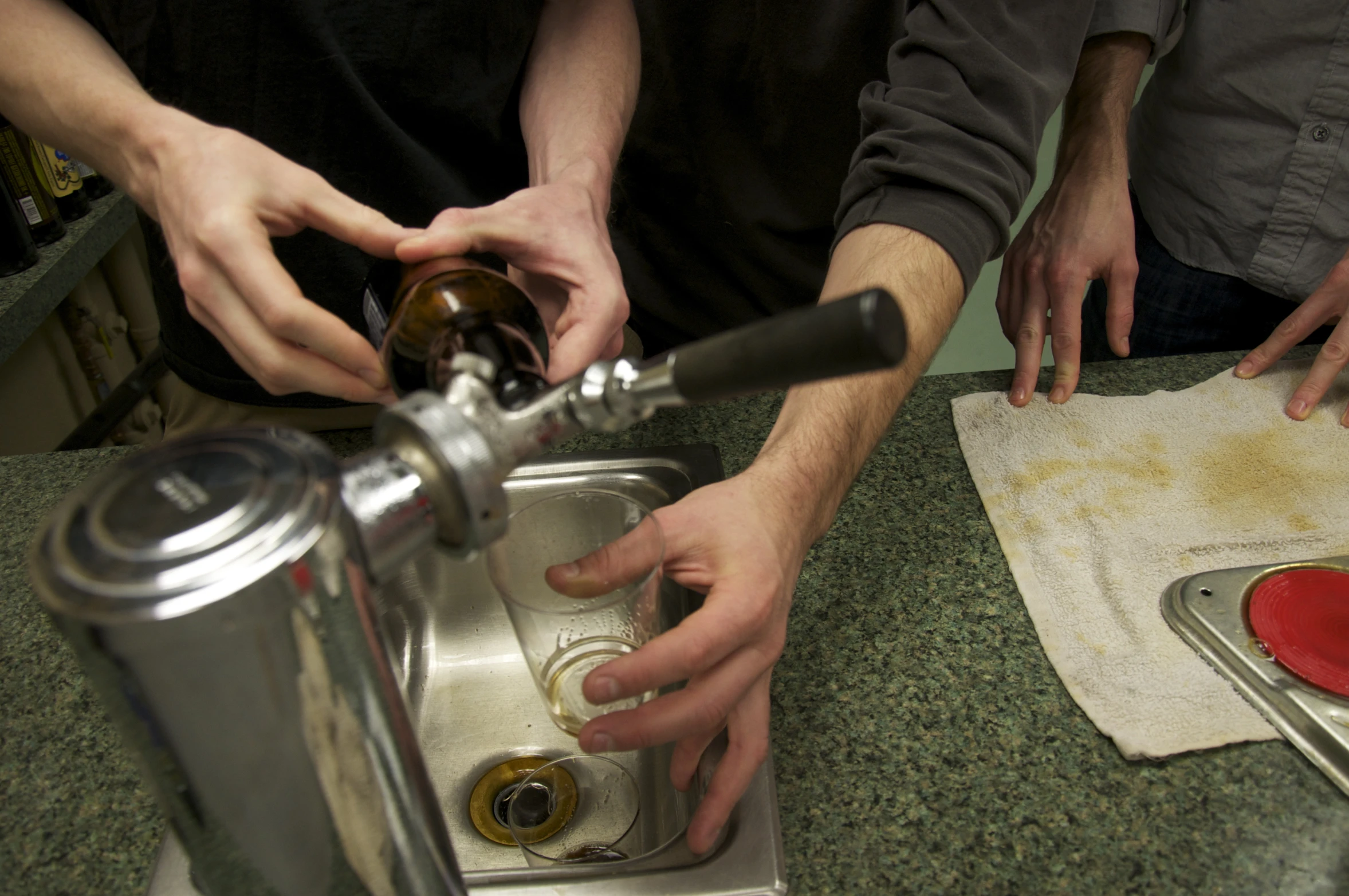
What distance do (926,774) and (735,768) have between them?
151 millimetres

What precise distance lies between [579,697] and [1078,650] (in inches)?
16.4

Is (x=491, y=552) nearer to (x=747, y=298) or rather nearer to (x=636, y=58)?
(x=636, y=58)

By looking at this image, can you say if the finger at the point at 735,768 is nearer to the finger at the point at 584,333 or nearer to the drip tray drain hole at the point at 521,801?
the drip tray drain hole at the point at 521,801

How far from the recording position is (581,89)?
0.93m

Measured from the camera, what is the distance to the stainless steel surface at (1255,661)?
64 cm

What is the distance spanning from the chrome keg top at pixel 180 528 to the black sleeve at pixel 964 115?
28.8 inches

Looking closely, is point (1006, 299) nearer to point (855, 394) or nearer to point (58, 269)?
point (855, 394)

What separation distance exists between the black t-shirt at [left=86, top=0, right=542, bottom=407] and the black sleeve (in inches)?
16.1

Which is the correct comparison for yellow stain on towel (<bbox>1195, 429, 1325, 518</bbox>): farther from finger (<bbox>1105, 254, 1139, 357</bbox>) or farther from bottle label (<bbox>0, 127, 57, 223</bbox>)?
bottle label (<bbox>0, 127, 57, 223</bbox>)

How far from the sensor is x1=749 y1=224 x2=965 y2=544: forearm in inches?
29.4

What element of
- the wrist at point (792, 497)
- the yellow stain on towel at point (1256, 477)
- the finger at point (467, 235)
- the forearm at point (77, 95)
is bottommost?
the yellow stain on towel at point (1256, 477)

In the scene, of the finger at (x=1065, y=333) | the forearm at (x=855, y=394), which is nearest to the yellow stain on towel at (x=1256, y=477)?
the finger at (x=1065, y=333)

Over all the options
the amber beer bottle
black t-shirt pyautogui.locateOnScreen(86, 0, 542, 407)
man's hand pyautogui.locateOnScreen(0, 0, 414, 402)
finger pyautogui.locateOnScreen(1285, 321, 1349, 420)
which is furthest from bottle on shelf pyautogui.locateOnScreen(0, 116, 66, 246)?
finger pyautogui.locateOnScreen(1285, 321, 1349, 420)

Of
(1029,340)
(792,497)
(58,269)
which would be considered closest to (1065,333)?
(1029,340)
